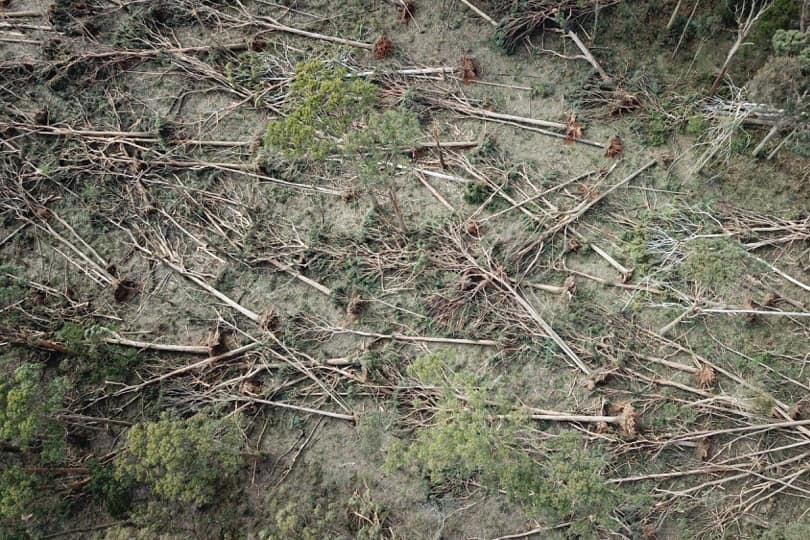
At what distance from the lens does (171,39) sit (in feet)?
26.5

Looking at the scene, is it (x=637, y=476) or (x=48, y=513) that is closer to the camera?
(x=637, y=476)

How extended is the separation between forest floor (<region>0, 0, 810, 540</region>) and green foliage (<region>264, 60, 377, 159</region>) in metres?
0.03

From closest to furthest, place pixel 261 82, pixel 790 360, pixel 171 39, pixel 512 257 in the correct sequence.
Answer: pixel 790 360 < pixel 512 257 < pixel 261 82 < pixel 171 39

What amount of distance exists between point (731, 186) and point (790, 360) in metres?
1.88

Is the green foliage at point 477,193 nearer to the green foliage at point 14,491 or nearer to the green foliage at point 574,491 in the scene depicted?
the green foliage at point 574,491

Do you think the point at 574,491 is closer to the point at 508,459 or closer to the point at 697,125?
the point at 508,459

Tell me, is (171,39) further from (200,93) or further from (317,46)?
(317,46)

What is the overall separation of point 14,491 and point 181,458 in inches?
50.7

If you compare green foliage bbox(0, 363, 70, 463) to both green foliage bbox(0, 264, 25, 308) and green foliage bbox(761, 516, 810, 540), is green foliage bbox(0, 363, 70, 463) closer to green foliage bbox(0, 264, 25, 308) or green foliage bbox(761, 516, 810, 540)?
green foliage bbox(0, 264, 25, 308)

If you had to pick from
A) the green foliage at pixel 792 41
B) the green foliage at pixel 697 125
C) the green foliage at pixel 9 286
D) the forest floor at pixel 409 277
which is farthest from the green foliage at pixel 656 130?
the green foliage at pixel 9 286

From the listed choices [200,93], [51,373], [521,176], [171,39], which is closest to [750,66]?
[521,176]

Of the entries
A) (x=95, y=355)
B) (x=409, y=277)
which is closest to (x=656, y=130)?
(x=409, y=277)

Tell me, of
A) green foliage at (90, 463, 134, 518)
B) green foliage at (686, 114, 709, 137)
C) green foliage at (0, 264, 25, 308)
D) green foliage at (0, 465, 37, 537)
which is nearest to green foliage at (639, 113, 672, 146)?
green foliage at (686, 114, 709, 137)

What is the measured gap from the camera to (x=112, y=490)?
545cm
